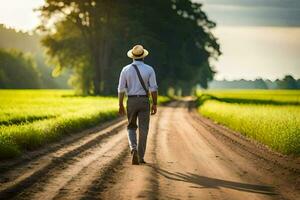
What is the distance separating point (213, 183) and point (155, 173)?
1282 millimetres

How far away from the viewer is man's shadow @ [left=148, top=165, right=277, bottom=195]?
8130mm

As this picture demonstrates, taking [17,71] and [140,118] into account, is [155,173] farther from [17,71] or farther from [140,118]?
[17,71]

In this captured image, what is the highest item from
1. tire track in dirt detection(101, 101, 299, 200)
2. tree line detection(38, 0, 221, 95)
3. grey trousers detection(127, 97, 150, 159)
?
tree line detection(38, 0, 221, 95)

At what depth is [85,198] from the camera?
7117mm

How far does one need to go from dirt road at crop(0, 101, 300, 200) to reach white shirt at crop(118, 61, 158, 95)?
1.52 metres

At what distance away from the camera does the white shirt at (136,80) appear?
433 inches

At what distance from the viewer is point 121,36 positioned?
191 ft

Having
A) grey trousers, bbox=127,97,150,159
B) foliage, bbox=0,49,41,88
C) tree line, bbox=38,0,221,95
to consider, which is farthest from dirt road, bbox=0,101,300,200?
foliage, bbox=0,49,41,88

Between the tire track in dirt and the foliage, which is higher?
the foliage

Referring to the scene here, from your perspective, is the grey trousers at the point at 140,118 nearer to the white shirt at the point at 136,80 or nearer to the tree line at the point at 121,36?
the white shirt at the point at 136,80

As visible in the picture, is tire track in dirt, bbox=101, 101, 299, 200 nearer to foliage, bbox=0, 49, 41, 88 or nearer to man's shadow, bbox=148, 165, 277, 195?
man's shadow, bbox=148, 165, 277, 195

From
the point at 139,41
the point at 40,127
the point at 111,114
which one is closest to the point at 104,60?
the point at 139,41

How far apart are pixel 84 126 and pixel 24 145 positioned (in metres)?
8.07

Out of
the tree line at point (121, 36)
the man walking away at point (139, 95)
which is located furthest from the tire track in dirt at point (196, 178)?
the tree line at point (121, 36)
